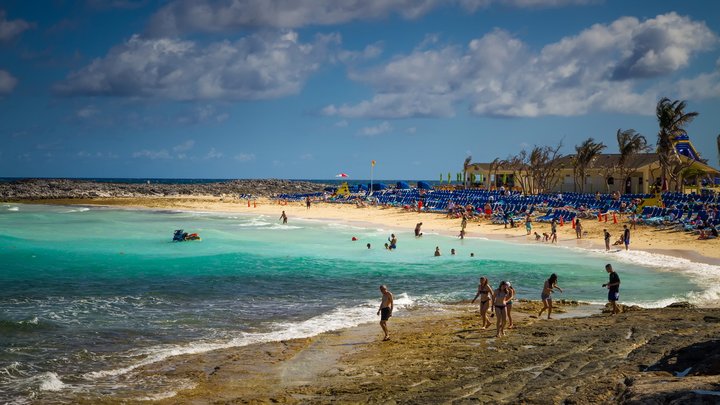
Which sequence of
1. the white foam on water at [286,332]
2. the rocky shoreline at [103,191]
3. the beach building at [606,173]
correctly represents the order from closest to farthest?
1. the white foam on water at [286,332]
2. the beach building at [606,173]
3. the rocky shoreline at [103,191]

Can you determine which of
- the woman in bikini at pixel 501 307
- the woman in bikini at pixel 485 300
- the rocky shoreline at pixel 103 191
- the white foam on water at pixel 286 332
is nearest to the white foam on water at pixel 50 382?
the white foam on water at pixel 286 332

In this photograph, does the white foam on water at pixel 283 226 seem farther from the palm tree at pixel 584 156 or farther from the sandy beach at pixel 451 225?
the palm tree at pixel 584 156

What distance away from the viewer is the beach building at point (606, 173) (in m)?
48.8

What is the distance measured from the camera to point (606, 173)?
52.4m

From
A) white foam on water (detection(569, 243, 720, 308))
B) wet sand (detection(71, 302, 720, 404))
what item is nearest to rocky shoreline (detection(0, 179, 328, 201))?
white foam on water (detection(569, 243, 720, 308))

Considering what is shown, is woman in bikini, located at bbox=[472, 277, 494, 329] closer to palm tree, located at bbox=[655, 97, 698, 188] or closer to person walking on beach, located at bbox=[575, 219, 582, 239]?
person walking on beach, located at bbox=[575, 219, 582, 239]

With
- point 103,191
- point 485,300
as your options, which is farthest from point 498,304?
point 103,191

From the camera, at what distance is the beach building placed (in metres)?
48.8

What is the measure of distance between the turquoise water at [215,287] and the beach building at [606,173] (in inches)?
971

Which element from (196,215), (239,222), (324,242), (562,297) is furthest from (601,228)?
(196,215)

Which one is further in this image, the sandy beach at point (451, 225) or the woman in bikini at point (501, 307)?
the sandy beach at point (451, 225)

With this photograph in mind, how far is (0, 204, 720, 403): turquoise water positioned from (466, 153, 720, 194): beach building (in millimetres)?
24673

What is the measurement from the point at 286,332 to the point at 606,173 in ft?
150

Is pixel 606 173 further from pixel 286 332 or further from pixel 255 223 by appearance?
pixel 286 332
